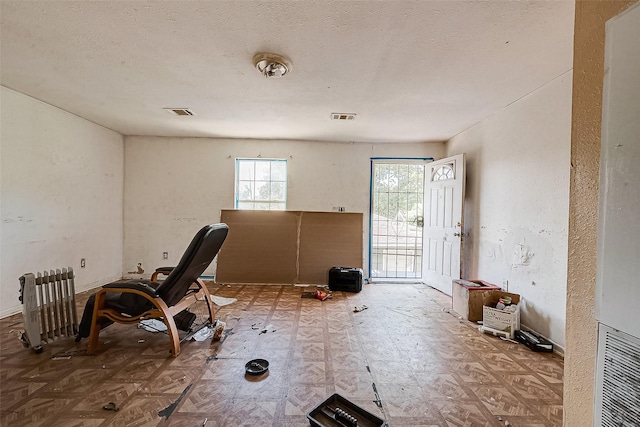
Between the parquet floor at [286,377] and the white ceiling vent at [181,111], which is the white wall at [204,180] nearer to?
the white ceiling vent at [181,111]

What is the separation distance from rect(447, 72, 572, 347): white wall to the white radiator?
14.8 feet

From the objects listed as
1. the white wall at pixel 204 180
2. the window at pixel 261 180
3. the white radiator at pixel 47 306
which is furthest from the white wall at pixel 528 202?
the white radiator at pixel 47 306

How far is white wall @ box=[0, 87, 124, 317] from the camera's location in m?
2.72

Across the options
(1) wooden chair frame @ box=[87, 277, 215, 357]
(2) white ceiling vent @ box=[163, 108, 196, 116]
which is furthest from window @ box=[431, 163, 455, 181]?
(1) wooden chair frame @ box=[87, 277, 215, 357]

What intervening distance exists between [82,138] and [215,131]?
1.76 m

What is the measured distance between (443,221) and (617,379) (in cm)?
325

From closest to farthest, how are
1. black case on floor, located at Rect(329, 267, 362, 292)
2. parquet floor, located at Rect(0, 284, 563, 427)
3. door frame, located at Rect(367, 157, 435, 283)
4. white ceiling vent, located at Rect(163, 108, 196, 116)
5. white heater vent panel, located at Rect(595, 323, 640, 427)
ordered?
white heater vent panel, located at Rect(595, 323, 640, 427) → parquet floor, located at Rect(0, 284, 563, 427) → white ceiling vent, located at Rect(163, 108, 196, 116) → black case on floor, located at Rect(329, 267, 362, 292) → door frame, located at Rect(367, 157, 435, 283)

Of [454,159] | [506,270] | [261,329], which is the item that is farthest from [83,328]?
[454,159]

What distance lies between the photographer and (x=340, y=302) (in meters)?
3.47

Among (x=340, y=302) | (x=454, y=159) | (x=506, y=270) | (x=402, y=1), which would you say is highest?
(x=402, y=1)

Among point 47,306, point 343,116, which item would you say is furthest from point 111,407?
point 343,116

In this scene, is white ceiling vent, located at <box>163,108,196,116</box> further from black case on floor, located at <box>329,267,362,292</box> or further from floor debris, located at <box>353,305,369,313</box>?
floor debris, located at <box>353,305,369,313</box>

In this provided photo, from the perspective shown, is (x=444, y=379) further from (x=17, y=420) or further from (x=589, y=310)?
(x=17, y=420)

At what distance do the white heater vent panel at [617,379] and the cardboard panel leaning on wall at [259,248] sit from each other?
376 cm
